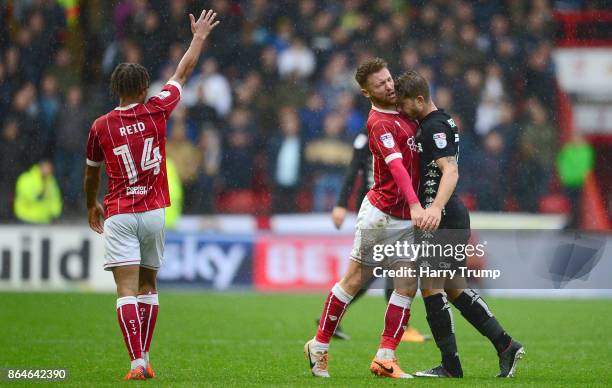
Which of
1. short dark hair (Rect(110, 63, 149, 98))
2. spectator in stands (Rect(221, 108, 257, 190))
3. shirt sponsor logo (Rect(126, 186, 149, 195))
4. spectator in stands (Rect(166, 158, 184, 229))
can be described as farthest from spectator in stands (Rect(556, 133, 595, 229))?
short dark hair (Rect(110, 63, 149, 98))

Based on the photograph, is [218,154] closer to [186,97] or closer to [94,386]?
[186,97]

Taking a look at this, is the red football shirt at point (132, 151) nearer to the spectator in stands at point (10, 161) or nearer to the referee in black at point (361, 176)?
the referee in black at point (361, 176)

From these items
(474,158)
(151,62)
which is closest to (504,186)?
(474,158)

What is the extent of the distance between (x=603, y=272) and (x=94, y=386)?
344 inches

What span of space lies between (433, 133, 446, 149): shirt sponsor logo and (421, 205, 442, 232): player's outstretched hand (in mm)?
422

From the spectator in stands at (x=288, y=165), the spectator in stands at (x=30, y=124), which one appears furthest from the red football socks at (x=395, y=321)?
the spectator in stands at (x=30, y=124)

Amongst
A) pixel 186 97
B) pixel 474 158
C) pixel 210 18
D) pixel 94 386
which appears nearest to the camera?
pixel 94 386

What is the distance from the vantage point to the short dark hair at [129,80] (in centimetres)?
701

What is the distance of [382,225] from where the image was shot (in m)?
7.23

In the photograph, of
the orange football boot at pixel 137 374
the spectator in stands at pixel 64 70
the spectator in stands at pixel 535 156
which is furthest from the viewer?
the spectator in stands at pixel 64 70

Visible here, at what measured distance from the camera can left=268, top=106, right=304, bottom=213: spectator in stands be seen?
16.3 meters

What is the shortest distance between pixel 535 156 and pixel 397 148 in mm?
9850

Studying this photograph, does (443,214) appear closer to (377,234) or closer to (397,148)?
(377,234)

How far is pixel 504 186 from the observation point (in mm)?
16203
